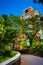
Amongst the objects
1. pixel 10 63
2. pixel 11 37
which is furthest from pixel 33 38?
pixel 10 63

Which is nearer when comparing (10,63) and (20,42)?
(10,63)

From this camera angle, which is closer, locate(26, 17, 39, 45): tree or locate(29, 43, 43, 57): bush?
locate(29, 43, 43, 57): bush

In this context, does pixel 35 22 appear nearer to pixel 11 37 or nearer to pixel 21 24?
pixel 21 24

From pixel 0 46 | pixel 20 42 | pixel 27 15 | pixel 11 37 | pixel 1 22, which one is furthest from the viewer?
pixel 27 15

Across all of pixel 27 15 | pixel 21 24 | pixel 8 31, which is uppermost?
pixel 27 15

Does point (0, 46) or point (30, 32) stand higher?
point (30, 32)

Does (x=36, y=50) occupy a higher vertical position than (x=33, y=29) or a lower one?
lower

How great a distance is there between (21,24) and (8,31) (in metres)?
10.3

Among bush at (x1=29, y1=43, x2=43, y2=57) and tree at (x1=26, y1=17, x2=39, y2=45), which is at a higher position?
tree at (x1=26, y1=17, x2=39, y2=45)

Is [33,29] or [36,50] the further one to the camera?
[33,29]

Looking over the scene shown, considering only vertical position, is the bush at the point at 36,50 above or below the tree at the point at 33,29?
below

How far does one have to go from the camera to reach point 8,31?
8.83 m

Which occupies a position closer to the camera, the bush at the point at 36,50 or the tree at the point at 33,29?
the bush at the point at 36,50

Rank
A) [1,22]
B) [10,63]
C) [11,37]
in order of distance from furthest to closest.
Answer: [11,37] < [1,22] < [10,63]
